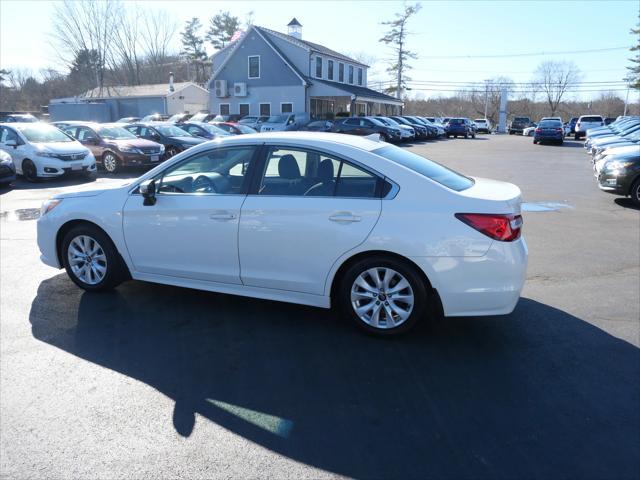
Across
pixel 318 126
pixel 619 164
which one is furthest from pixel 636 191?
pixel 318 126

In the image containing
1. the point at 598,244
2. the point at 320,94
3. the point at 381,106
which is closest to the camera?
the point at 598,244

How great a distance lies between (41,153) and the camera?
44.1ft

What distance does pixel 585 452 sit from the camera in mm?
2816

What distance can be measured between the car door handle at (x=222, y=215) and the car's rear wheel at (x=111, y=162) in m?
12.9

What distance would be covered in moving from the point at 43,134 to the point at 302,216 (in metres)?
13.2

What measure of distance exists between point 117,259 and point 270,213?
184 centimetres

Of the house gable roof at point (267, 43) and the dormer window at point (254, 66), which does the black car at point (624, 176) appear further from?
the dormer window at point (254, 66)

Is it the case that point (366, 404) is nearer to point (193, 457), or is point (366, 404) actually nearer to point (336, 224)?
point (193, 457)

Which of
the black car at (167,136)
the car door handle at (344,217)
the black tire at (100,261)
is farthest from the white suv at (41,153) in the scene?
the car door handle at (344,217)

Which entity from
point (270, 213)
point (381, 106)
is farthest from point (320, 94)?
point (270, 213)

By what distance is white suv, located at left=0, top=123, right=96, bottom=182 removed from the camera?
1348 cm

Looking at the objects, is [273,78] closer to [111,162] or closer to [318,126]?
[318,126]

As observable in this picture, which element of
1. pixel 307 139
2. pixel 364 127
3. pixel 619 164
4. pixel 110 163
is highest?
pixel 364 127

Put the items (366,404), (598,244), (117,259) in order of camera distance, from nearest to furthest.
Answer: (366,404) < (117,259) < (598,244)
